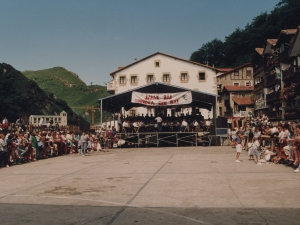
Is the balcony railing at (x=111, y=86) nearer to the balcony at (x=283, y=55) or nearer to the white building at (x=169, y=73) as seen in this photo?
the white building at (x=169, y=73)

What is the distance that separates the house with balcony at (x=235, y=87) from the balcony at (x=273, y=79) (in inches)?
594

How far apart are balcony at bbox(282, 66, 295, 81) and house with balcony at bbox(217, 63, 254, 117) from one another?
21.4m

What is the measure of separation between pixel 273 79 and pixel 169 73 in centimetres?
1521

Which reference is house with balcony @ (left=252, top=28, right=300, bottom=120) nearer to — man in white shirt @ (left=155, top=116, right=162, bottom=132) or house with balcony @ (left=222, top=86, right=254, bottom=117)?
house with balcony @ (left=222, top=86, right=254, bottom=117)

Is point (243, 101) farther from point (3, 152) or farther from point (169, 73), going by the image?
point (3, 152)

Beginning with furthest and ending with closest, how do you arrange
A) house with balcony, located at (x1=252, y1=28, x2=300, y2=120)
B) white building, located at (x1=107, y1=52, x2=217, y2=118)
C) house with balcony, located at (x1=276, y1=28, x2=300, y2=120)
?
white building, located at (x1=107, y1=52, x2=217, y2=118), house with balcony, located at (x1=252, y1=28, x2=300, y2=120), house with balcony, located at (x1=276, y1=28, x2=300, y2=120)

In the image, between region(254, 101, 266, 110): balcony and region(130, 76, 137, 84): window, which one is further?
region(130, 76, 137, 84): window

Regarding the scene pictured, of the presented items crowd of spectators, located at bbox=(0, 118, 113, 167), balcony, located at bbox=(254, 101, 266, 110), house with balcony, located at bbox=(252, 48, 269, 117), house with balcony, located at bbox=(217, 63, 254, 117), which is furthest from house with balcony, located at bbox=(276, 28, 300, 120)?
crowd of spectators, located at bbox=(0, 118, 113, 167)

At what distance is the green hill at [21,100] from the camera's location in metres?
53.9

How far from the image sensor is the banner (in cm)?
2831

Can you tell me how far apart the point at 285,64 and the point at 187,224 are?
4272cm

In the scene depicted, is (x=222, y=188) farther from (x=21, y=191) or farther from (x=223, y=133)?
(x=223, y=133)

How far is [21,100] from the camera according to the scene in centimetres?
5819

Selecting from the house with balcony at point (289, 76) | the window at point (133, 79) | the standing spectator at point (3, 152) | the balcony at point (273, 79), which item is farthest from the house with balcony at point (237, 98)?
the standing spectator at point (3, 152)
